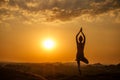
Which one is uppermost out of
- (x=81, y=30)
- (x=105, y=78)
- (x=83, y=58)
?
(x=81, y=30)

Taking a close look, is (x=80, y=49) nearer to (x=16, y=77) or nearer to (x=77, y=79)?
(x=77, y=79)

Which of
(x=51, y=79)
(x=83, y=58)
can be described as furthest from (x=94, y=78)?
(x=51, y=79)

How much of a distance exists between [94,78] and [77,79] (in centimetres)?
115

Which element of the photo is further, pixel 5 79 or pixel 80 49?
pixel 80 49

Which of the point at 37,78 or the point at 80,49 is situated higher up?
the point at 80,49

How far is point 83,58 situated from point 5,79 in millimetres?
5896

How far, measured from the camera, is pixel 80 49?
20438 millimetres

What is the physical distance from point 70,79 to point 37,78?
2210 mm

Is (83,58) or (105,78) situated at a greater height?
(83,58)

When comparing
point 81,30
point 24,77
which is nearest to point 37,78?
point 24,77

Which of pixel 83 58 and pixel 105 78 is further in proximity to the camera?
pixel 83 58

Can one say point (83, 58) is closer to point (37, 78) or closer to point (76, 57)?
point (76, 57)

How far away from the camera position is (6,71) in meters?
19.3

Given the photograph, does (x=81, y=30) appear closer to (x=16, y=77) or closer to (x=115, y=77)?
(x=115, y=77)
